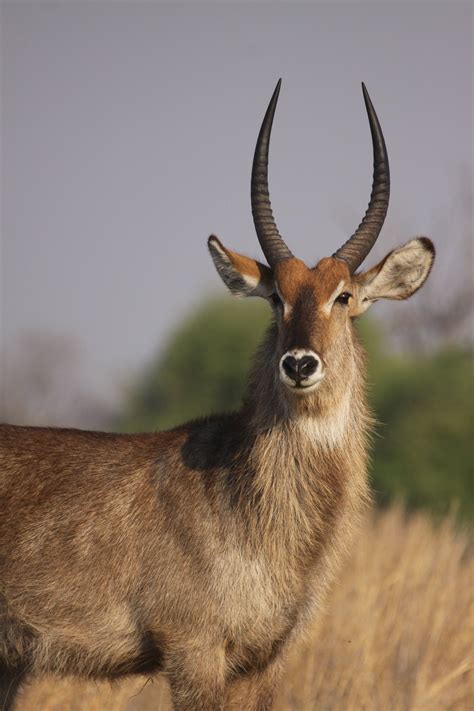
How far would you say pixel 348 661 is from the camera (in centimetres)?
812

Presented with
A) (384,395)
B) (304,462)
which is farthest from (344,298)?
(384,395)

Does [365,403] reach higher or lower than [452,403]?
higher

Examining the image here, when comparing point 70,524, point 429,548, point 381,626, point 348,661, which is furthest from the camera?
point 429,548

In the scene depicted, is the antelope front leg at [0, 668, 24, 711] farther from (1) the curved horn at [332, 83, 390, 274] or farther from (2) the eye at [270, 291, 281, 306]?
(1) the curved horn at [332, 83, 390, 274]

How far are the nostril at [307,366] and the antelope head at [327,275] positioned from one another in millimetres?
218

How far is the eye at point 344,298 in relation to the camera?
19.6 feet

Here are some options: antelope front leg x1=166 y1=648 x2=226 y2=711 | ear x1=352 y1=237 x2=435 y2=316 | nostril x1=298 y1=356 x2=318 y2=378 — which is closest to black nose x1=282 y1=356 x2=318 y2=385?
nostril x1=298 y1=356 x2=318 y2=378

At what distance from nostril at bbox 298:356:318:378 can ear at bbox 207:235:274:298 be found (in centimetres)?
84

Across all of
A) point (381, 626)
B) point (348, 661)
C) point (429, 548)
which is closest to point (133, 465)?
point (348, 661)

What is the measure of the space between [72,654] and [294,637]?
111 cm

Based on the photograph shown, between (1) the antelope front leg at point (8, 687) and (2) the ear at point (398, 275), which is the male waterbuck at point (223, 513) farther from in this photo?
(1) the antelope front leg at point (8, 687)

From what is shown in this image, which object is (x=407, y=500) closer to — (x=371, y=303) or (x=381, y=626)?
(x=381, y=626)

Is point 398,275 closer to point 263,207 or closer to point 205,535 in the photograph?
point 263,207

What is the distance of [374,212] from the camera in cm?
620
